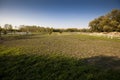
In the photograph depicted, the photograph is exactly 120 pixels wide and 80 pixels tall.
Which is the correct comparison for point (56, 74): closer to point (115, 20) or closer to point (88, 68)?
point (88, 68)

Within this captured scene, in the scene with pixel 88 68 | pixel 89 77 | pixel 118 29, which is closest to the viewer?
pixel 89 77

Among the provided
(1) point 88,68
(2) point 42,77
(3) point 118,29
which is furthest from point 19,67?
(3) point 118,29

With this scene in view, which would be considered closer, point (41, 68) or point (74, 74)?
point (74, 74)

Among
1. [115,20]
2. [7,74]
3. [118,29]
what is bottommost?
[7,74]

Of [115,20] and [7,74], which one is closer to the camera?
[7,74]

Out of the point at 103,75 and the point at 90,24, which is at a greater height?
the point at 90,24

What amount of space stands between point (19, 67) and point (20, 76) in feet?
3.79

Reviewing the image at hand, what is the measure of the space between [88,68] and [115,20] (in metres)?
47.0

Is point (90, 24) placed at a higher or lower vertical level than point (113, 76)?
higher

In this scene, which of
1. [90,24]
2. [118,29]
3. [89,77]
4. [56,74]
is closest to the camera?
[89,77]

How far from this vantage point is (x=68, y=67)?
19.7ft

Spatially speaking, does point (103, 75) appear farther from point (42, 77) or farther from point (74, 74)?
point (42, 77)

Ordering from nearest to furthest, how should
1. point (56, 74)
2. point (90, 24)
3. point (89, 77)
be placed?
point (89, 77) < point (56, 74) < point (90, 24)

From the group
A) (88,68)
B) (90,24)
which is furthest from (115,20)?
(88,68)
